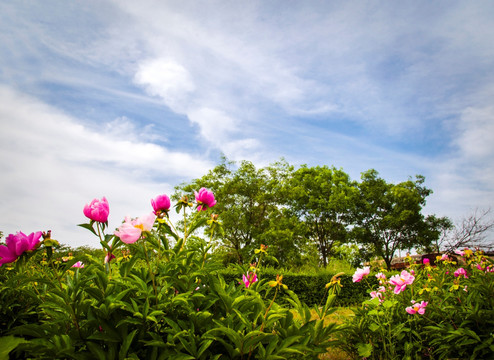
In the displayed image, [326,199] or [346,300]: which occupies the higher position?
[326,199]

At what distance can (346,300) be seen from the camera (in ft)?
33.6

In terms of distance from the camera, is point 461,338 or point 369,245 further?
point 369,245

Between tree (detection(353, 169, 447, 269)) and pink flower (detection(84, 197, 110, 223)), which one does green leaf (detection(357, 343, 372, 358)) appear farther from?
→ tree (detection(353, 169, 447, 269))

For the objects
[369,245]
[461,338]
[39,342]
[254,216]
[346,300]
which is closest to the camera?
[39,342]

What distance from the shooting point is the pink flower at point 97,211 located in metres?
1.64

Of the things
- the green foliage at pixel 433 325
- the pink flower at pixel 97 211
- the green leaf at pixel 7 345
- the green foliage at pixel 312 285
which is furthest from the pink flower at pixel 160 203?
the green foliage at pixel 312 285

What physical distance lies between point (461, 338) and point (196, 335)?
8.11 ft

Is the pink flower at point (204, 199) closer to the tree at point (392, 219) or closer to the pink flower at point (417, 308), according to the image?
the pink flower at point (417, 308)

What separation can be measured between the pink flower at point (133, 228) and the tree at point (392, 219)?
81.1 ft

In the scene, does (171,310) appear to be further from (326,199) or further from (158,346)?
(326,199)

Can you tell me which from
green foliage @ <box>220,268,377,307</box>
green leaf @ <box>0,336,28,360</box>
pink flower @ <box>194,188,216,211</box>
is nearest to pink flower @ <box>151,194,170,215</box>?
pink flower @ <box>194,188,216,211</box>

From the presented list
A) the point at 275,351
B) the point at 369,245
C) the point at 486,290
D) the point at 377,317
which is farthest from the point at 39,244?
the point at 369,245

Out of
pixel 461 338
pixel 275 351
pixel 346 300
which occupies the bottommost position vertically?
pixel 346 300

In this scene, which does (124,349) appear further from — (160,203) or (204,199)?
(204,199)
